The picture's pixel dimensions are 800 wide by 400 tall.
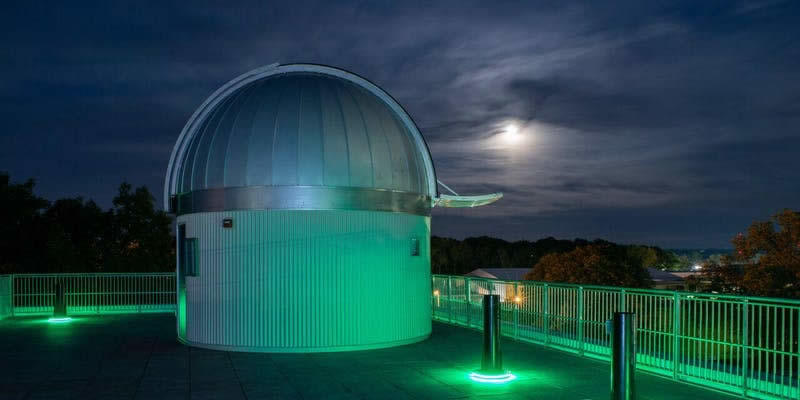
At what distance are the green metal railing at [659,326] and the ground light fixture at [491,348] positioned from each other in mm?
2279

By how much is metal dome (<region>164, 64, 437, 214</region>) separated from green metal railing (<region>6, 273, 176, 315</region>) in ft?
31.8

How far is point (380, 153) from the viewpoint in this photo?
15.6 meters

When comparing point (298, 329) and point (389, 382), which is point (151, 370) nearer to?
point (298, 329)

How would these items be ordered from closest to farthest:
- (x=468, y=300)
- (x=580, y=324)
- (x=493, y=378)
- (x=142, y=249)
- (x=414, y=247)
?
1. (x=493, y=378)
2. (x=580, y=324)
3. (x=414, y=247)
4. (x=468, y=300)
5. (x=142, y=249)

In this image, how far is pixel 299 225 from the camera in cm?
1491

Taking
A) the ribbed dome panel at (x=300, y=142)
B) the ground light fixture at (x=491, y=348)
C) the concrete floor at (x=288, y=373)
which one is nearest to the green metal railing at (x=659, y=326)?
the concrete floor at (x=288, y=373)

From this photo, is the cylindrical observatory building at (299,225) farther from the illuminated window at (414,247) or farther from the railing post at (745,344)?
the railing post at (745,344)

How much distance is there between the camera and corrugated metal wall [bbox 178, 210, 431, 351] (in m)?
14.9

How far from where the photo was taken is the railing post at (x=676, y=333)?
459 inches

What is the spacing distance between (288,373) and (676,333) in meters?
6.57

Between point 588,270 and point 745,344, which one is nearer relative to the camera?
point 745,344

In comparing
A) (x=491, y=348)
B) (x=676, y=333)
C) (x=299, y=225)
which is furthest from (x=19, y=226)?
(x=676, y=333)

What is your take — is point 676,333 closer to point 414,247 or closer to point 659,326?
point 659,326

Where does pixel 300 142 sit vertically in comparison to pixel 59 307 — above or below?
above
